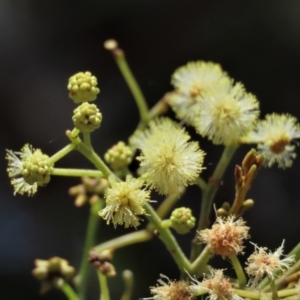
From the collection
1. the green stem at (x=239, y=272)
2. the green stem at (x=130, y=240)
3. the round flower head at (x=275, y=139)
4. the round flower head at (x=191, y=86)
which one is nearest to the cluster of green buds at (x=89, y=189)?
the green stem at (x=130, y=240)

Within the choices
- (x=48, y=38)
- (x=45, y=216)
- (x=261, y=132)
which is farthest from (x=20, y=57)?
(x=261, y=132)

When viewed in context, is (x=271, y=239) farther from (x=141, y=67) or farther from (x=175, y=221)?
(x=175, y=221)

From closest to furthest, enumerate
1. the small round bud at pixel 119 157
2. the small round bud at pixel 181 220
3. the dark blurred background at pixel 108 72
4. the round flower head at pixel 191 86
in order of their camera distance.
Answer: the small round bud at pixel 181 220 < the small round bud at pixel 119 157 < the round flower head at pixel 191 86 < the dark blurred background at pixel 108 72

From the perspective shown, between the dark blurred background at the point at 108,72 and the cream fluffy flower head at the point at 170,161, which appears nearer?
the cream fluffy flower head at the point at 170,161

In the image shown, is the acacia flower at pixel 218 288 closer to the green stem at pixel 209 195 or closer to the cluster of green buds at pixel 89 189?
the green stem at pixel 209 195

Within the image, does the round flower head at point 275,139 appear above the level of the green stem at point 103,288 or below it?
above

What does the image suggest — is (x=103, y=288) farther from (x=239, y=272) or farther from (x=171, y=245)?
(x=239, y=272)
